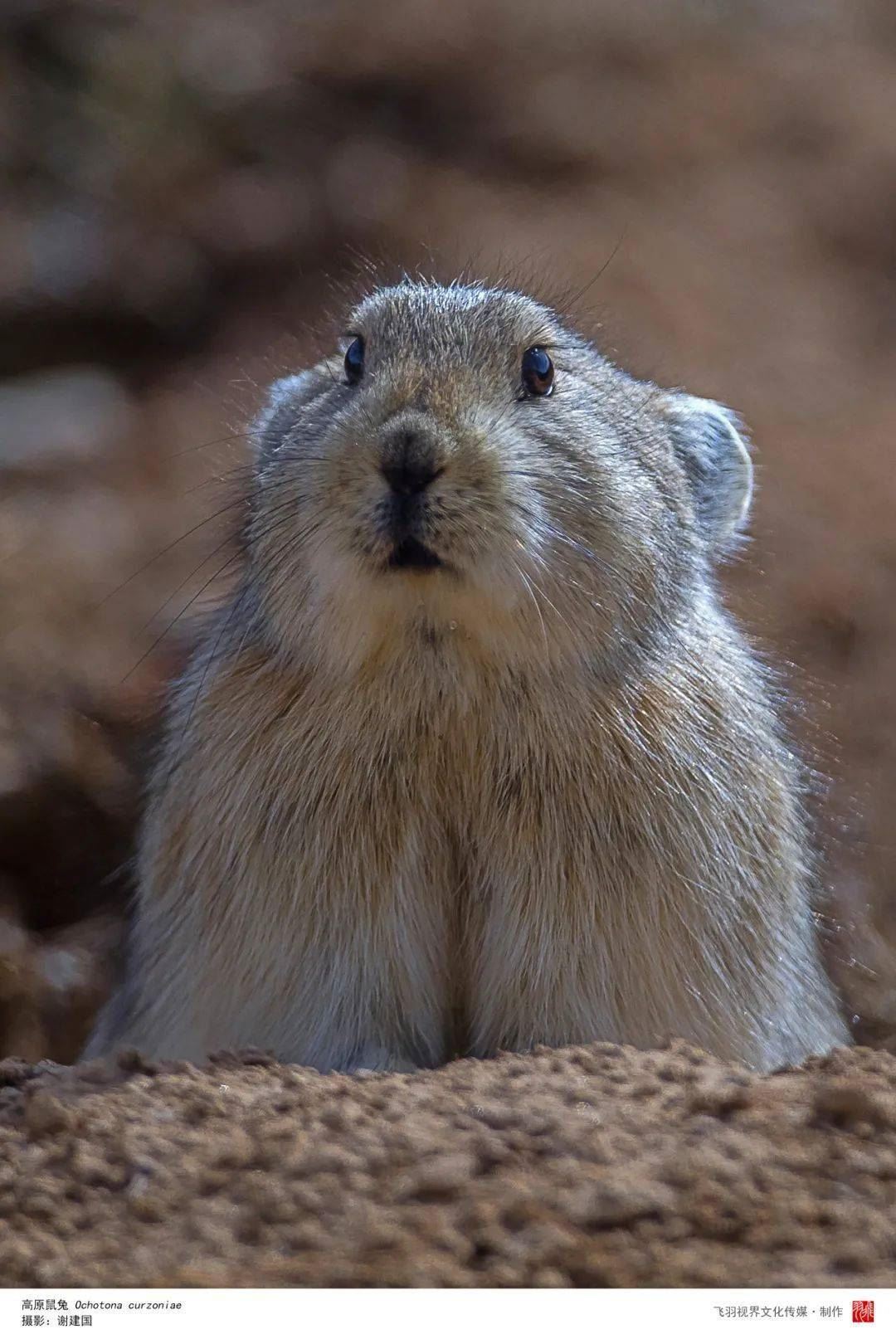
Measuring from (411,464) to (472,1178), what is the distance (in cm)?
108

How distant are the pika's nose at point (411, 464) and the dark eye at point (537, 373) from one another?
1.58ft

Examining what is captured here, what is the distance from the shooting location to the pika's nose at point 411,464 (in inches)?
101

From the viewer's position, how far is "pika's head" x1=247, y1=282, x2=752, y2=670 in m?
2.61

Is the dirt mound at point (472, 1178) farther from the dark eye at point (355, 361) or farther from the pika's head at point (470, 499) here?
the dark eye at point (355, 361)

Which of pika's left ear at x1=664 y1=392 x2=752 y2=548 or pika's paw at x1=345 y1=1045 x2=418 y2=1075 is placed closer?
pika's paw at x1=345 y1=1045 x2=418 y2=1075

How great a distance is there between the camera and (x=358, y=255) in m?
5.24

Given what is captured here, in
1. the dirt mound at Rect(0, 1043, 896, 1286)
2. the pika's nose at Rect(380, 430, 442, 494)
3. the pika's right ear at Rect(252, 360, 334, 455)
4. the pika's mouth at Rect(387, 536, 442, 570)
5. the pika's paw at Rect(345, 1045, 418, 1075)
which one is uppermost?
the pika's right ear at Rect(252, 360, 334, 455)

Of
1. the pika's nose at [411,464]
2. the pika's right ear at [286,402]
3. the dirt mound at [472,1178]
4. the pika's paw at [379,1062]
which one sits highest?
the pika's right ear at [286,402]

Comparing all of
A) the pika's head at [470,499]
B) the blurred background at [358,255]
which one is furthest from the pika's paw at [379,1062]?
the blurred background at [358,255]

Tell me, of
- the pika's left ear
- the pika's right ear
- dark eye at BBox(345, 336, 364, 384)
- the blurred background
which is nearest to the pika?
dark eye at BBox(345, 336, 364, 384)

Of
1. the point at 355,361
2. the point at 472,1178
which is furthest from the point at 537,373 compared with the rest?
the point at 472,1178

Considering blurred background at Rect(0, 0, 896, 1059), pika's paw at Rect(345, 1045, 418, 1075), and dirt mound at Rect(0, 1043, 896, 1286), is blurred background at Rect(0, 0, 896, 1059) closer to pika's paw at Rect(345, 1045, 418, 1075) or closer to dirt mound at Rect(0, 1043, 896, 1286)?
pika's paw at Rect(345, 1045, 418, 1075)

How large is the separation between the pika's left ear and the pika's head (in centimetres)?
10

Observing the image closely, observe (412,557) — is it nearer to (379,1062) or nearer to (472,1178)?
(379,1062)
